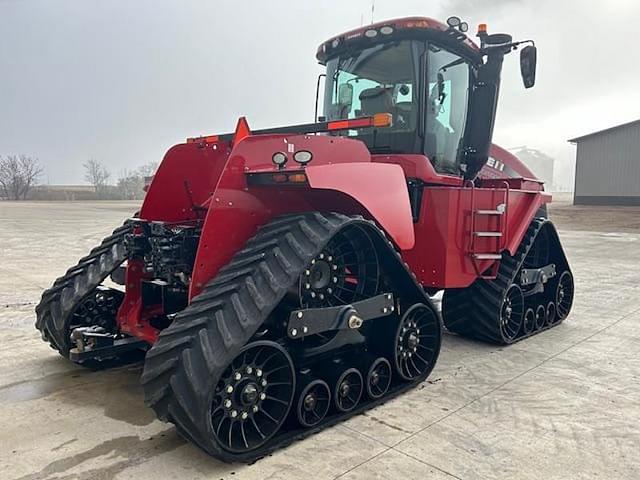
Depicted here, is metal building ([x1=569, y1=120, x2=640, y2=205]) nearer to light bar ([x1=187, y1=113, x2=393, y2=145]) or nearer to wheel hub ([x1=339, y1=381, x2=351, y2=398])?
light bar ([x1=187, y1=113, x2=393, y2=145])

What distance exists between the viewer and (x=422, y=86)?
4.47 m

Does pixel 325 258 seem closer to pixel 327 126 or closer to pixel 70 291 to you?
pixel 327 126

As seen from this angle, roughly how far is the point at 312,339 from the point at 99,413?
146cm

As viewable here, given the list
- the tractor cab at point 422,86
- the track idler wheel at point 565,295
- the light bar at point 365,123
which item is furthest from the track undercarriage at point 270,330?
the track idler wheel at point 565,295

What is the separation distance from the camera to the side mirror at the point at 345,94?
4.87m

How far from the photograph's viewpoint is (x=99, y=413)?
3426mm

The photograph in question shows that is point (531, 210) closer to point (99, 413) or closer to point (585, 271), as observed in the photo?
point (99, 413)

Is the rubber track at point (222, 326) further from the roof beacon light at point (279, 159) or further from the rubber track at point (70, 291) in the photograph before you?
the rubber track at point (70, 291)

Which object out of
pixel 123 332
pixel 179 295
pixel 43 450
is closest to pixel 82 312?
pixel 123 332

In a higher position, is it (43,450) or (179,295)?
(179,295)

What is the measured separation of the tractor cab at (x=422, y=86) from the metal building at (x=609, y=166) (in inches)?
1160

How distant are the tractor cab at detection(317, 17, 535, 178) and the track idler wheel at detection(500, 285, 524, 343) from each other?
1309 millimetres

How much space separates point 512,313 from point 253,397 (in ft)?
11.6

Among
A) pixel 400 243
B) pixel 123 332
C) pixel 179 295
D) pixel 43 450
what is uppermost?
pixel 400 243
